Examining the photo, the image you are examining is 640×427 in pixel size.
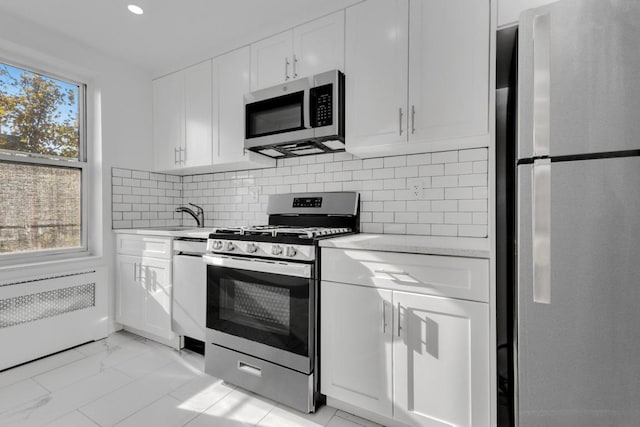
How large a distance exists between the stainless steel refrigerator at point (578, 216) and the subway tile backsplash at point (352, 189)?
0.83 metres

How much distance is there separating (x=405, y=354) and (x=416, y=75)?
4.83 ft

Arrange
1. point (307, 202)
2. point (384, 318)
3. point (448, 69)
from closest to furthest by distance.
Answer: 1. point (384, 318)
2. point (448, 69)
3. point (307, 202)

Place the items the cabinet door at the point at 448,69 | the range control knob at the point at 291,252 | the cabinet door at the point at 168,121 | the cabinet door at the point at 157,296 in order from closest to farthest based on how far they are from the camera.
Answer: the cabinet door at the point at 448,69, the range control knob at the point at 291,252, the cabinet door at the point at 157,296, the cabinet door at the point at 168,121

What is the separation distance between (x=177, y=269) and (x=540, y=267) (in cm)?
222

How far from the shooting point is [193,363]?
7.30 ft

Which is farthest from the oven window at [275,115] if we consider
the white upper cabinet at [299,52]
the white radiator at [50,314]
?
the white radiator at [50,314]

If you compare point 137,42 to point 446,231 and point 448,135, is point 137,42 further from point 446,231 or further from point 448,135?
point 446,231

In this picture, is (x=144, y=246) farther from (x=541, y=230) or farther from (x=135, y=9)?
(x=541, y=230)

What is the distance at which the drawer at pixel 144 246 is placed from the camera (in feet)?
7.91

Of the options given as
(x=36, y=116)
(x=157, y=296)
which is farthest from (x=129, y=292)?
(x=36, y=116)

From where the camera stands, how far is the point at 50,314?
2.33 meters

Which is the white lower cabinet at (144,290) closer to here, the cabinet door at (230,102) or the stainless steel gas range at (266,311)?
the stainless steel gas range at (266,311)

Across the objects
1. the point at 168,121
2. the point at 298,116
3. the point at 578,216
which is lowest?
the point at 578,216

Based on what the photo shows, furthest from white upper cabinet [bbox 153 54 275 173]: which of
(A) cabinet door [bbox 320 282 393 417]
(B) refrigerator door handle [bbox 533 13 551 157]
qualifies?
(B) refrigerator door handle [bbox 533 13 551 157]
